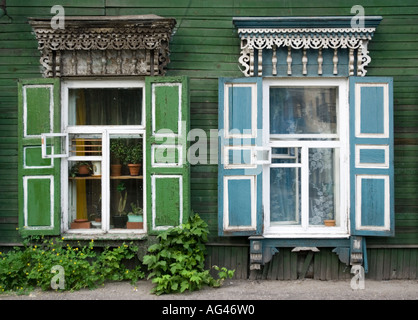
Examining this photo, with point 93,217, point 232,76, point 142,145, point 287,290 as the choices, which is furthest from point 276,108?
point 93,217

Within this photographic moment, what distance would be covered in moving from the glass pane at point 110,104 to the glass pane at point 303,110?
5.37 feet

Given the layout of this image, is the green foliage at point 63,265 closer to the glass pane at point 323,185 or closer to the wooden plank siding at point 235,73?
the wooden plank siding at point 235,73

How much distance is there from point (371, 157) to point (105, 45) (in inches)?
129

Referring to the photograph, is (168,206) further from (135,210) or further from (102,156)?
(102,156)

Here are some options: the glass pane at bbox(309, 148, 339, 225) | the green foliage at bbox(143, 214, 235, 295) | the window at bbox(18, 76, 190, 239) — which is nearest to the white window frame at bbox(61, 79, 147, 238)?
the window at bbox(18, 76, 190, 239)

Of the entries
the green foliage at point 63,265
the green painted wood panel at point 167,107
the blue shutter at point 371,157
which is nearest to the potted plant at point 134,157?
the green painted wood panel at point 167,107

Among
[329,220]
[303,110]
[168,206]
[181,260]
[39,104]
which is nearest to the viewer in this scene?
[181,260]

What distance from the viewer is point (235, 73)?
6562 millimetres

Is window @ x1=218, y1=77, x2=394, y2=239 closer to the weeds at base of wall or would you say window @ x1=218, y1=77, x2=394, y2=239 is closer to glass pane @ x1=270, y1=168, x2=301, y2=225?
glass pane @ x1=270, y1=168, x2=301, y2=225

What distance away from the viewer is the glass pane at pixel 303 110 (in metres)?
6.62

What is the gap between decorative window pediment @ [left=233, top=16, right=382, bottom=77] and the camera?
6.34 metres

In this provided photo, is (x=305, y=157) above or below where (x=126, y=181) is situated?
above

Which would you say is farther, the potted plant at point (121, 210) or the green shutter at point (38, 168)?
the potted plant at point (121, 210)

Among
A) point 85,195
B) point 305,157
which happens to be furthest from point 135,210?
point 305,157
